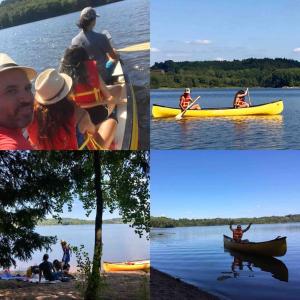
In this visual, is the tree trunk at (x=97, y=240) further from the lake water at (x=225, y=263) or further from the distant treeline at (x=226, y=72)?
the distant treeline at (x=226, y=72)

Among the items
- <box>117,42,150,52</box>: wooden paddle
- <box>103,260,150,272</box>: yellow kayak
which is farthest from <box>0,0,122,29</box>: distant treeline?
<box>103,260,150,272</box>: yellow kayak

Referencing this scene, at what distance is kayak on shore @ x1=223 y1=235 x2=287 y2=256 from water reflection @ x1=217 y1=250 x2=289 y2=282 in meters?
0.07

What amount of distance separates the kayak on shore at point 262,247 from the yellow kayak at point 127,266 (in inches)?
49.4

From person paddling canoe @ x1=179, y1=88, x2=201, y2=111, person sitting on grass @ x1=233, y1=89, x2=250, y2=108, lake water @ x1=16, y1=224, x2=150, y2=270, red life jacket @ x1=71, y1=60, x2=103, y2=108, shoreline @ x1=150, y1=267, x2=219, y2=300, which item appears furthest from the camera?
person sitting on grass @ x1=233, y1=89, x2=250, y2=108

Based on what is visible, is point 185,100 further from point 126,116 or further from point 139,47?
point 139,47

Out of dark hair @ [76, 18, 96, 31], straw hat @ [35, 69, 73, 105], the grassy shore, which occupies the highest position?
dark hair @ [76, 18, 96, 31]

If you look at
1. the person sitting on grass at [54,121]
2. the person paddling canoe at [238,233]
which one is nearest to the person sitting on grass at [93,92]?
the person sitting on grass at [54,121]

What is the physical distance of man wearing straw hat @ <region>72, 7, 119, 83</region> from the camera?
7.98m

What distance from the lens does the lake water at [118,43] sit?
7930 millimetres

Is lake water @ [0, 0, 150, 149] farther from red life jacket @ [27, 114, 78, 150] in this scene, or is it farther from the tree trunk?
red life jacket @ [27, 114, 78, 150]

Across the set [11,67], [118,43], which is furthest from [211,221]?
[11,67]

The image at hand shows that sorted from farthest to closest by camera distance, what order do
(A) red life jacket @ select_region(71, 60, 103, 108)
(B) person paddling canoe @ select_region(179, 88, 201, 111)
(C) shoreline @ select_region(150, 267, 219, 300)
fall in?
(B) person paddling canoe @ select_region(179, 88, 201, 111), (A) red life jacket @ select_region(71, 60, 103, 108), (C) shoreline @ select_region(150, 267, 219, 300)

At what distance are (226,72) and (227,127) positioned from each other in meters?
0.84

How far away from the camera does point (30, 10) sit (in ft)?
28.9
